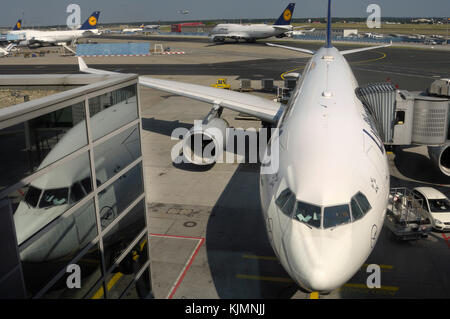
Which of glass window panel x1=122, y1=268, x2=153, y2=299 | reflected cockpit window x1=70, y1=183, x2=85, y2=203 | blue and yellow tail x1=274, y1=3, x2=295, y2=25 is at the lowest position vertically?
glass window panel x1=122, y1=268, x2=153, y2=299

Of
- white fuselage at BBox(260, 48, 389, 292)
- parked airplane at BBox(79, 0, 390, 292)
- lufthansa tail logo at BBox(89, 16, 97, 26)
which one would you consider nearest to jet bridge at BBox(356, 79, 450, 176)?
parked airplane at BBox(79, 0, 390, 292)

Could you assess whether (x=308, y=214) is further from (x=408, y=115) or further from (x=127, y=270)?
(x=408, y=115)

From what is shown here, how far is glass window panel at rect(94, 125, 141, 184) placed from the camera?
819cm

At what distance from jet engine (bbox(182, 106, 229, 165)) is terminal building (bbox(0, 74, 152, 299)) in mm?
9938

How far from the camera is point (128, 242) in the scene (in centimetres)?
938

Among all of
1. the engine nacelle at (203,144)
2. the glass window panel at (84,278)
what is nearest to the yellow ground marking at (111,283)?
the glass window panel at (84,278)

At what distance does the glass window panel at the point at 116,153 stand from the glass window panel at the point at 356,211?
197 inches

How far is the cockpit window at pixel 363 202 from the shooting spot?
884 centimetres

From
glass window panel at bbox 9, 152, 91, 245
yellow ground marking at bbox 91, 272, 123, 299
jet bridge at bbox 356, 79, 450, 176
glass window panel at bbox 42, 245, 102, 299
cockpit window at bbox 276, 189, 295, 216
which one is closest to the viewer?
glass window panel at bbox 9, 152, 91, 245

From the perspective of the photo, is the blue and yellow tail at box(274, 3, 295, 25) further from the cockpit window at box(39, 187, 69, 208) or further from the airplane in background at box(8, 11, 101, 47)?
the cockpit window at box(39, 187, 69, 208)

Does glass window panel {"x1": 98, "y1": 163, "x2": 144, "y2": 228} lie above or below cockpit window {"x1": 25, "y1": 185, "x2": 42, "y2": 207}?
below

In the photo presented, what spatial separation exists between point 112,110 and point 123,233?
2.79m

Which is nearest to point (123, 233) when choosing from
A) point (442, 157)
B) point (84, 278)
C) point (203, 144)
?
point (84, 278)
